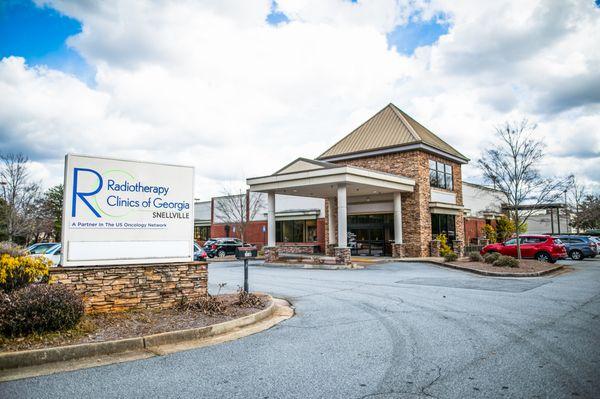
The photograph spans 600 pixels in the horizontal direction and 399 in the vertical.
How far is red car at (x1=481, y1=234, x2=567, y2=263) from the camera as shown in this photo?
22.0 metres

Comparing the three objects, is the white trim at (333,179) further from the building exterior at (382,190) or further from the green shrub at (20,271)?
the green shrub at (20,271)

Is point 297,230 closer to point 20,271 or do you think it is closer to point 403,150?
point 403,150

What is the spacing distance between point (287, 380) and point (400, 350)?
2009 millimetres

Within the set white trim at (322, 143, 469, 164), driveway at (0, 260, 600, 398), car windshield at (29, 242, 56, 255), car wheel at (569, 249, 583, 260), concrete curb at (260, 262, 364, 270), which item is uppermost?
white trim at (322, 143, 469, 164)

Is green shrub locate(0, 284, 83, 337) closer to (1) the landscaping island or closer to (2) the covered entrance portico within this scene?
(1) the landscaping island

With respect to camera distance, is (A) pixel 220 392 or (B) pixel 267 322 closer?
(A) pixel 220 392

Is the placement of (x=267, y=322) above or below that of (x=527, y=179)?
below

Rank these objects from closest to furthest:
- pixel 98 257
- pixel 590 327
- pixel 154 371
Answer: pixel 154 371
pixel 590 327
pixel 98 257

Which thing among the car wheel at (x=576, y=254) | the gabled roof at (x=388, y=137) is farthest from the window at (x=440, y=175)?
the car wheel at (x=576, y=254)

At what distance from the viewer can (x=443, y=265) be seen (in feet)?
68.5

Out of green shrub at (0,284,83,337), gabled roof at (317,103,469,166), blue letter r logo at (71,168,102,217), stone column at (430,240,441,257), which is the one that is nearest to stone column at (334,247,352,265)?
stone column at (430,240,441,257)

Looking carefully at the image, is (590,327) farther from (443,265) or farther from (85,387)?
(443,265)

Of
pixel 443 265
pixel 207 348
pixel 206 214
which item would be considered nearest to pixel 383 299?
pixel 207 348

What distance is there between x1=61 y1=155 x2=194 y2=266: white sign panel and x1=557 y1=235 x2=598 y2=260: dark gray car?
26817 millimetres
